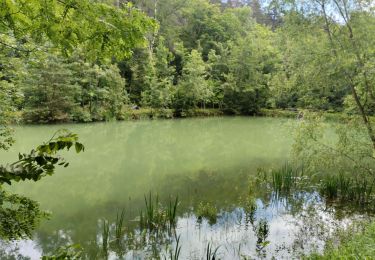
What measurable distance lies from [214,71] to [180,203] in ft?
81.8

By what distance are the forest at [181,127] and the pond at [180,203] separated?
7cm

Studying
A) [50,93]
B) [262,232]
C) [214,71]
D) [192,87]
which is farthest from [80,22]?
[214,71]

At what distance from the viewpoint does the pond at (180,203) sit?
5137 millimetres

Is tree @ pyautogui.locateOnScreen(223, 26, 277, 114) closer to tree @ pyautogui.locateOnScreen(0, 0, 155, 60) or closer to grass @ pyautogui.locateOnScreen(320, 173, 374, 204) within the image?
grass @ pyautogui.locateOnScreen(320, 173, 374, 204)

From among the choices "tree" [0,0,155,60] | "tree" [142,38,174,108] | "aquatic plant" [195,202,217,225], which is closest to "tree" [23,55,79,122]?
"tree" [142,38,174,108]

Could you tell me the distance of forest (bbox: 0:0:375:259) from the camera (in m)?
1.81

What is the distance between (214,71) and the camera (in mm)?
30875

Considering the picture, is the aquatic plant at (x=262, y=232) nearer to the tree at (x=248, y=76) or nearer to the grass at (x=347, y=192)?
the grass at (x=347, y=192)

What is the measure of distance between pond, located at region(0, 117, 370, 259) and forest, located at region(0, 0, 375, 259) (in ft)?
0.22

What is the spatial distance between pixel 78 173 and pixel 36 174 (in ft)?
30.9

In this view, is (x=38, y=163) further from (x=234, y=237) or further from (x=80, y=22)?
(x=234, y=237)

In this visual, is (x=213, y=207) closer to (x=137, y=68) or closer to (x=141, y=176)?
(x=141, y=176)

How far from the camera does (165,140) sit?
16.2m

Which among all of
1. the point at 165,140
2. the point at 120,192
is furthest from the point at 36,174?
the point at 165,140
